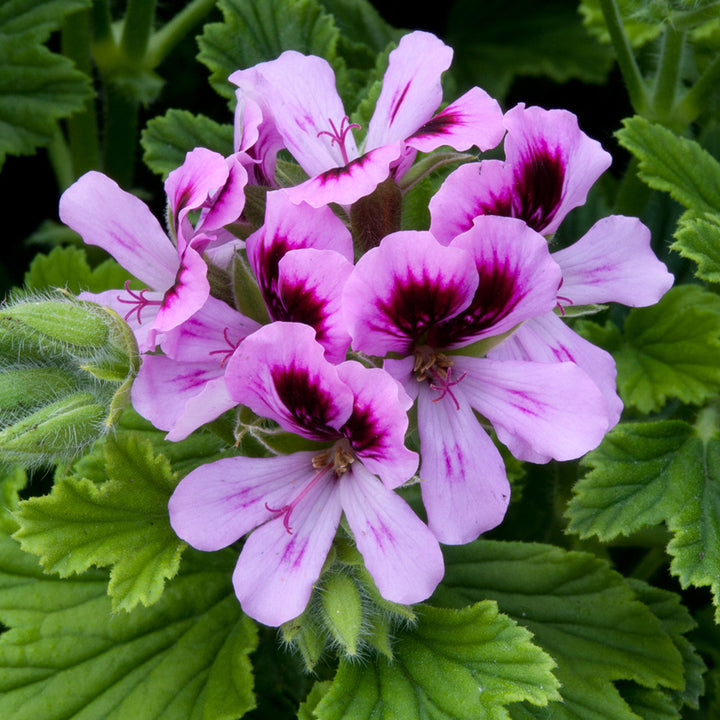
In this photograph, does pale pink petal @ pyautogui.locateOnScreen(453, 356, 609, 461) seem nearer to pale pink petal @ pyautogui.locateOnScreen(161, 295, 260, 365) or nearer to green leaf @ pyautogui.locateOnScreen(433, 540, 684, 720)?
pale pink petal @ pyautogui.locateOnScreen(161, 295, 260, 365)

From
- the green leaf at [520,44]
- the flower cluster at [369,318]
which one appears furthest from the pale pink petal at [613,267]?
the green leaf at [520,44]

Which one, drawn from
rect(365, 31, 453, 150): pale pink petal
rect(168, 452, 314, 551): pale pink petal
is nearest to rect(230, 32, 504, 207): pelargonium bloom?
rect(365, 31, 453, 150): pale pink petal

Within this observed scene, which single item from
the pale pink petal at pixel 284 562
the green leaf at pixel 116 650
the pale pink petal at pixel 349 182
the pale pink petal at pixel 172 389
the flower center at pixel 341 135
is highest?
the pale pink petal at pixel 349 182

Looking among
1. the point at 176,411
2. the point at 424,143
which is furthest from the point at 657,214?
the point at 176,411

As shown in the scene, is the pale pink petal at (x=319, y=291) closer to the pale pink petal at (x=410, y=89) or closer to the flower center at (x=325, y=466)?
the flower center at (x=325, y=466)

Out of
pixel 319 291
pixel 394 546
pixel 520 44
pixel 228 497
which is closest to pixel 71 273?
pixel 228 497

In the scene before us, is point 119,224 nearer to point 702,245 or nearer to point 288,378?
point 288,378
